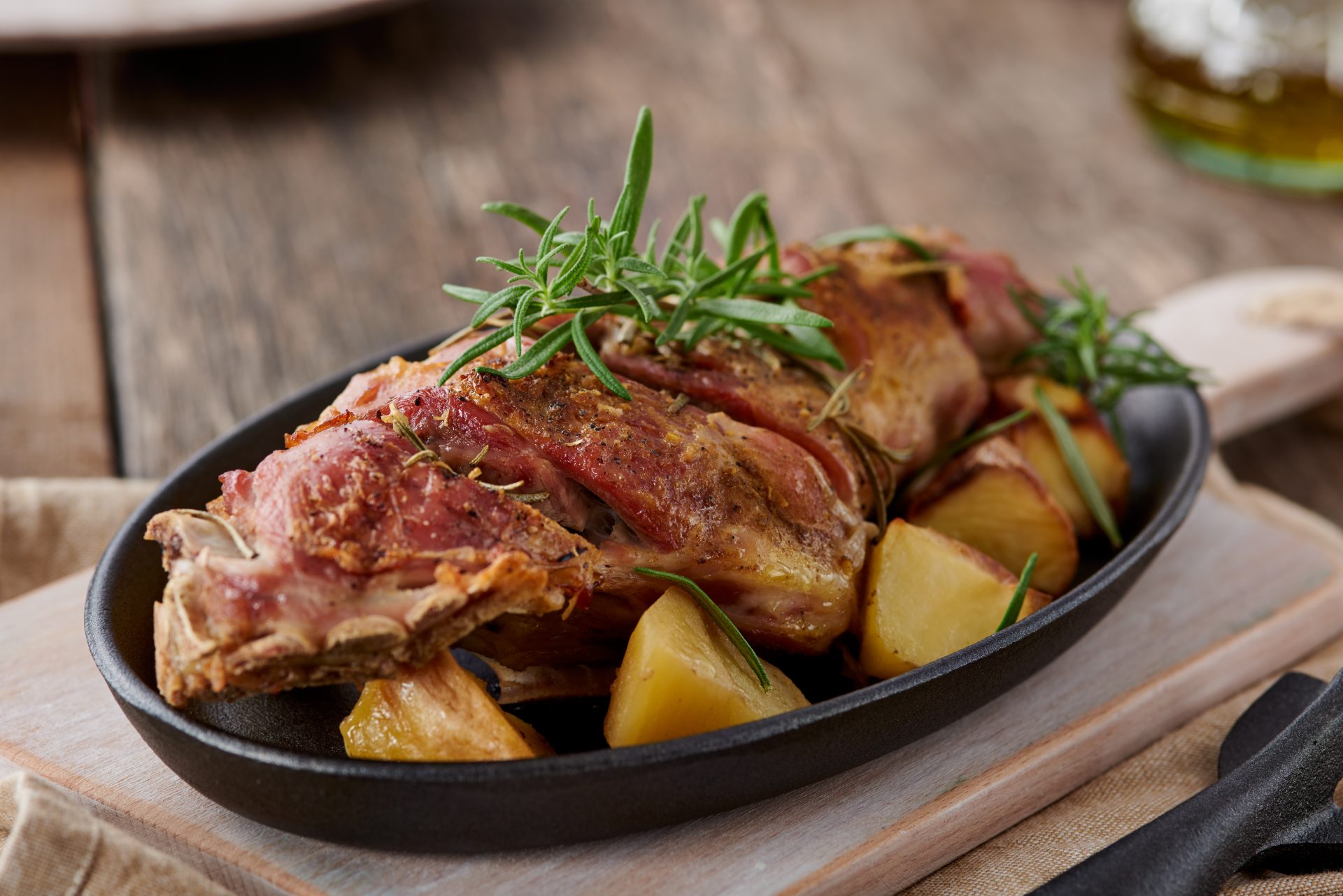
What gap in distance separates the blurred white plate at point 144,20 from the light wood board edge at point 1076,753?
151 inches

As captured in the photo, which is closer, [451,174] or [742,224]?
[742,224]

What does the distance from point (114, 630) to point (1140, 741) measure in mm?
1925

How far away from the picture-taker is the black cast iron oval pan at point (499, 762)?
1966 millimetres

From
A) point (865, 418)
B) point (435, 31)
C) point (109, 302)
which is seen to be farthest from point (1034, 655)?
point (435, 31)

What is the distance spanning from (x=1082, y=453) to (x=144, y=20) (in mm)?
3639

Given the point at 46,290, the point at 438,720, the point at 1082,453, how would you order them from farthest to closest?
the point at 46,290 → the point at 1082,453 → the point at 438,720

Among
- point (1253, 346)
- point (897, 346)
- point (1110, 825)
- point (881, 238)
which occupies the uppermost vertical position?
point (881, 238)

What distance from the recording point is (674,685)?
2.13m

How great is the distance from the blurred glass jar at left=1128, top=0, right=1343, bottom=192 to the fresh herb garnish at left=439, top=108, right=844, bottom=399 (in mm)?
→ 2856

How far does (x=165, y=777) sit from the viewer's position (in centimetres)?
229

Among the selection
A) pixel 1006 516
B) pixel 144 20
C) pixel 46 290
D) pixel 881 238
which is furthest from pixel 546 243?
pixel 144 20

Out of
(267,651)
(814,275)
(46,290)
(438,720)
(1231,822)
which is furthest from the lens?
(46,290)

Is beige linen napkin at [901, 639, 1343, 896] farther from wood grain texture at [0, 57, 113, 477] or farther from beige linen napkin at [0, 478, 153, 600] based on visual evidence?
wood grain texture at [0, 57, 113, 477]

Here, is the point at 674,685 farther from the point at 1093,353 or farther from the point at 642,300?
the point at 1093,353
